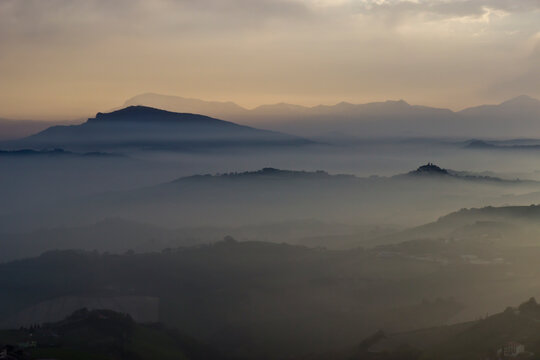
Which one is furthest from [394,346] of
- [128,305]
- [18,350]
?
[128,305]

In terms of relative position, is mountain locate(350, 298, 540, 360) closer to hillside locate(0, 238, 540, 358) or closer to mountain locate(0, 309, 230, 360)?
hillside locate(0, 238, 540, 358)

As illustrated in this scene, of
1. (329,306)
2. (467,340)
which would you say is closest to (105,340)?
(329,306)

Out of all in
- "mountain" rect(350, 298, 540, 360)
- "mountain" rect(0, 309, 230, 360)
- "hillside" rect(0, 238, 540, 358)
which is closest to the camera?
"mountain" rect(350, 298, 540, 360)

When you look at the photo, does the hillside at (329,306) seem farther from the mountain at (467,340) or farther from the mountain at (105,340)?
the mountain at (467,340)

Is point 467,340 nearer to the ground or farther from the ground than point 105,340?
farther from the ground

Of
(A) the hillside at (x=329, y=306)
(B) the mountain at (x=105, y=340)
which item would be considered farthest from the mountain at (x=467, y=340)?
(B) the mountain at (x=105, y=340)

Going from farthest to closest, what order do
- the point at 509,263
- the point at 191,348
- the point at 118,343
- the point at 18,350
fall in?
1. the point at 509,263
2. the point at 191,348
3. the point at 118,343
4. the point at 18,350

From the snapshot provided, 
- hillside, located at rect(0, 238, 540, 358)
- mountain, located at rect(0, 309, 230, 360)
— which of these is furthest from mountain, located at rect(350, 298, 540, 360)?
mountain, located at rect(0, 309, 230, 360)

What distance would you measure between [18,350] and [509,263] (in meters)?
153

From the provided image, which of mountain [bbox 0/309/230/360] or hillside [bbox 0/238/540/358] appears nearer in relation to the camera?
mountain [bbox 0/309/230/360]

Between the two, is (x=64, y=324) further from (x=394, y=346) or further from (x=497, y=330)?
(x=497, y=330)

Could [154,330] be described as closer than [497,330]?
No

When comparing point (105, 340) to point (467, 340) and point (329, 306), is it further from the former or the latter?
point (467, 340)

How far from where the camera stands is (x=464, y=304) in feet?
525
